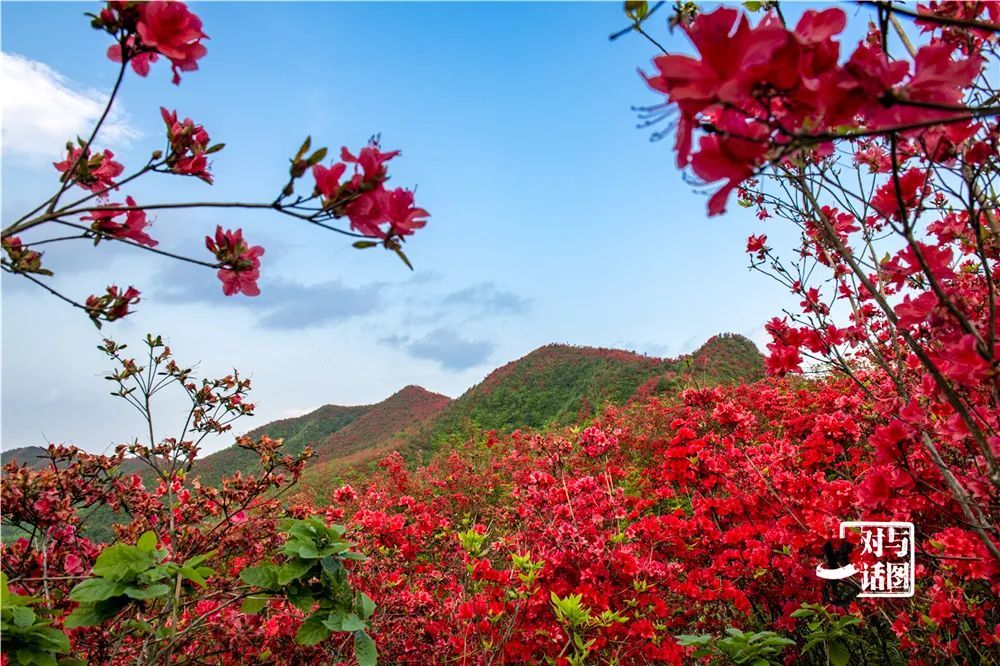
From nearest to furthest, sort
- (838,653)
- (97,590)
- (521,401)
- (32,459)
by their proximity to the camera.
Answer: (97,590) → (838,653) → (32,459) → (521,401)

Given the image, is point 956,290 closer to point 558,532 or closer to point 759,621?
point 558,532

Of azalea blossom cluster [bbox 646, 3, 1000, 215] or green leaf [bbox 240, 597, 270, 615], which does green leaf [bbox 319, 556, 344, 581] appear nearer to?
green leaf [bbox 240, 597, 270, 615]

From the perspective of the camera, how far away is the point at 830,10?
79cm

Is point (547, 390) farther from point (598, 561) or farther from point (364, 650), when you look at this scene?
point (364, 650)

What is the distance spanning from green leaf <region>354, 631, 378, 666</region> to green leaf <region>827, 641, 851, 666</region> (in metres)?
2.18

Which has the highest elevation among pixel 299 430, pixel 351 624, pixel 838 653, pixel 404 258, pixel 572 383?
pixel 572 383

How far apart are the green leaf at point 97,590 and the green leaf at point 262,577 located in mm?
406

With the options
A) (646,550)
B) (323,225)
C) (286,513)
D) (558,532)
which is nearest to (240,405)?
(286,513)

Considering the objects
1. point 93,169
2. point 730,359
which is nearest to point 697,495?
point 93,169

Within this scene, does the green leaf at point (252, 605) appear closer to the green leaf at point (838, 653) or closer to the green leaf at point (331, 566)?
the green leaf at point (331, 566)

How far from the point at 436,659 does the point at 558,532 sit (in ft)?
2.96

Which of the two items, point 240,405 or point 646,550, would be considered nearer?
point 240,405

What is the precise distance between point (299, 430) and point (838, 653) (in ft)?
83.1

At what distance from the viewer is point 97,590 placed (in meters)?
1.64
